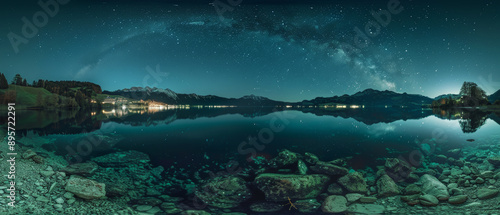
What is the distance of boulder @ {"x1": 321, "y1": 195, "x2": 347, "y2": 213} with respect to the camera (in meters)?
9.84

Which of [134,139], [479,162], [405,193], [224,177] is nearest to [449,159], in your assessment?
[479,162]

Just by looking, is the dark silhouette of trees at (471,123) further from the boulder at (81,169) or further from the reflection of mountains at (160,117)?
the reflection of mountains at (160,117)

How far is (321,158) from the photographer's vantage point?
1781 cm

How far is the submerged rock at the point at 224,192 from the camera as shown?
1086cm

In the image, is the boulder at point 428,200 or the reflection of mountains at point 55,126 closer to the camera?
the boulder at point 428,200

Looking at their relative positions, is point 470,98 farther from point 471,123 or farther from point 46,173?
point 46,173

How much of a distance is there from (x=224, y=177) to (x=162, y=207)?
4170 mm

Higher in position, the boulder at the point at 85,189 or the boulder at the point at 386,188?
the boulder at the point at 85,189

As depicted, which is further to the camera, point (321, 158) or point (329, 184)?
point (321, 158)

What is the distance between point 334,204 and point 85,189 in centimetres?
1130

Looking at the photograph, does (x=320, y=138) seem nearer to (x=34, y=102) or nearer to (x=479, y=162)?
(x=479, y=162)

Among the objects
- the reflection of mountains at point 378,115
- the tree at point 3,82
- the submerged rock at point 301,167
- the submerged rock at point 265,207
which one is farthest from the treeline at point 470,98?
the tree at point 3,82

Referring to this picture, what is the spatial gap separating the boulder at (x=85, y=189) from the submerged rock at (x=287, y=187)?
763cm

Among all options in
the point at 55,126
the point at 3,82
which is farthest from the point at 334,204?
the point at 3,82
